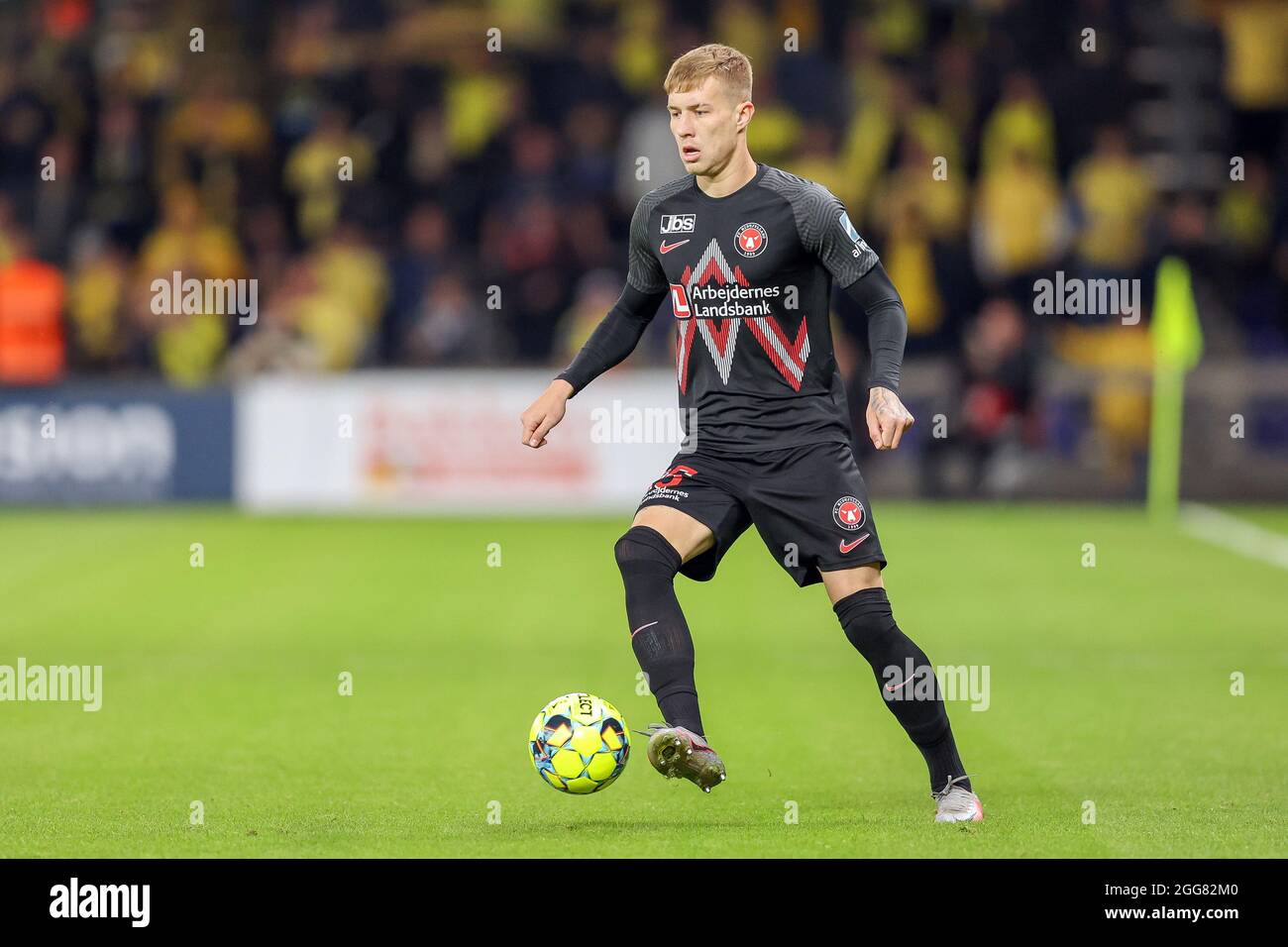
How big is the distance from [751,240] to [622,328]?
659 mm

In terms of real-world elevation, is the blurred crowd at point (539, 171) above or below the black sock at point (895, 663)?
above

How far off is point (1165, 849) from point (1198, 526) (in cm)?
1207

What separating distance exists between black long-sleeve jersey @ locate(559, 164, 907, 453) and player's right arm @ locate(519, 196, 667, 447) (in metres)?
0.03

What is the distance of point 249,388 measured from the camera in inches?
763

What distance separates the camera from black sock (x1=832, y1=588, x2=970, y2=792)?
6637 millimetres

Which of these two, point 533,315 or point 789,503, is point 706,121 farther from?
point 533,315

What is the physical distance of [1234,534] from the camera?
17266 mm

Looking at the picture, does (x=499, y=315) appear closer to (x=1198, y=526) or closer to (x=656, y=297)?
(x=1198, y=526)

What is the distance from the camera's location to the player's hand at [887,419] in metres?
6.24

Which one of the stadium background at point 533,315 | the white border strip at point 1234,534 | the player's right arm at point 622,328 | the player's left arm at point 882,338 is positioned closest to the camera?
the player's left arm at point 882,338

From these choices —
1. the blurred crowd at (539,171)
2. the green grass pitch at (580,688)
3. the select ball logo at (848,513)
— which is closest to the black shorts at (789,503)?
the select ball logo at (848,513)

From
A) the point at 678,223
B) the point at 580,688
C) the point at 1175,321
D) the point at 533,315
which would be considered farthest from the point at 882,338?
the point at 533,315

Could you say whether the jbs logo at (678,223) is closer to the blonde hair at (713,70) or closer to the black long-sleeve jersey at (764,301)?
the black long-sleeve jersey at (764,301)

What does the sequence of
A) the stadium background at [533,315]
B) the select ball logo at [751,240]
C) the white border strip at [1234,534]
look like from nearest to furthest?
1. the select ball logo at [751,240]
2. the stadium background at [533,315]
3. the white border strip at [1234,534]
